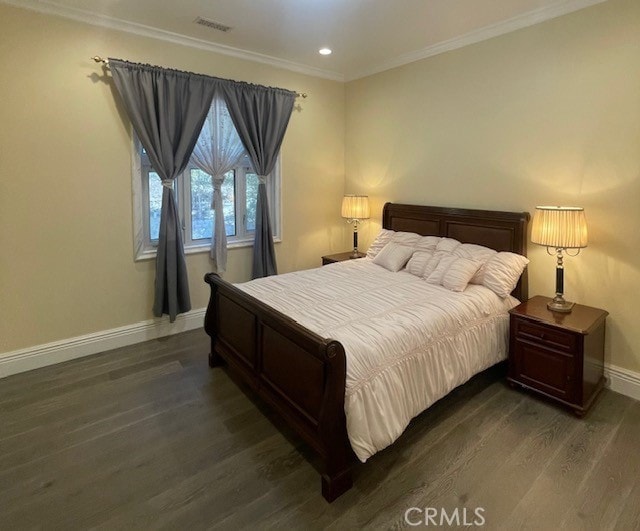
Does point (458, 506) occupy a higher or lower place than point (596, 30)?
lower

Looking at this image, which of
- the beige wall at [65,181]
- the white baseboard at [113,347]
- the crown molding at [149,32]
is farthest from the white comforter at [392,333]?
the crown molding at [149,32]

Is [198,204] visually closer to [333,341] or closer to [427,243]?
[427,243]

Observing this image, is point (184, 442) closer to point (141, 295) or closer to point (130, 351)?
point (130, 351)

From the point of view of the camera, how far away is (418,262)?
3461 millimetres

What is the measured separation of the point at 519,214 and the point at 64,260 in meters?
3.71

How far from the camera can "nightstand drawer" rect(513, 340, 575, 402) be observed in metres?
2.54

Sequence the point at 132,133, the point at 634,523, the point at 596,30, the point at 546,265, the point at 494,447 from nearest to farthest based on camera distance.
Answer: the point at 634,523 → the point at 494,447 → the point at 596,30 → the point at 546,265 → the point at 132,133

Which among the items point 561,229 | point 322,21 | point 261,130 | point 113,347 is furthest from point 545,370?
point 113,347

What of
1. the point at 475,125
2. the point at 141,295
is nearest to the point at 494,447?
the point at 475,125

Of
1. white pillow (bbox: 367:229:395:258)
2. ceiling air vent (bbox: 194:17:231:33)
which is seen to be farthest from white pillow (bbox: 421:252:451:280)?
ceiling air vent (bbox: 194:17:231:33)

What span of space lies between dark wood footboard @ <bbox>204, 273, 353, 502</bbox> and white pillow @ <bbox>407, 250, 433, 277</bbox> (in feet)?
5.18

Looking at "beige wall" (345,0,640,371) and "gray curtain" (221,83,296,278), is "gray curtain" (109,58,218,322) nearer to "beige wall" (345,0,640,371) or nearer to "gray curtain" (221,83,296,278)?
"gray curtain" (221,83,296,278)

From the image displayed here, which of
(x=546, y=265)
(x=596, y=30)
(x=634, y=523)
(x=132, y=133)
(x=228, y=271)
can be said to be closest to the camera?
(x=634, y=523)

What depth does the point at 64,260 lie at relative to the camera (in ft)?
10.5
